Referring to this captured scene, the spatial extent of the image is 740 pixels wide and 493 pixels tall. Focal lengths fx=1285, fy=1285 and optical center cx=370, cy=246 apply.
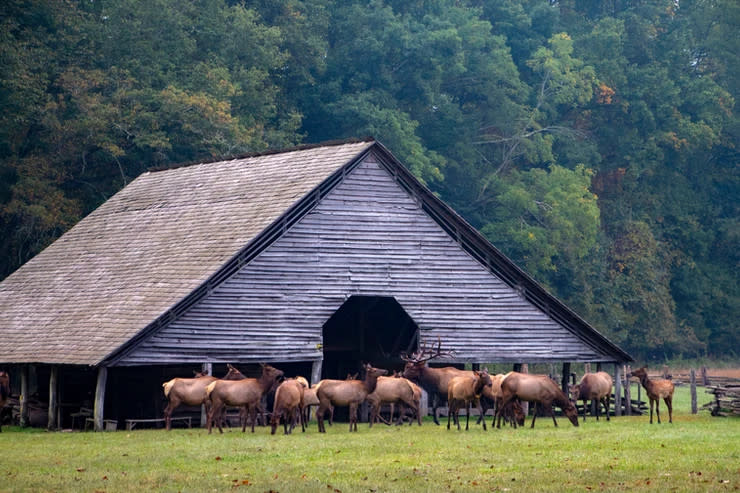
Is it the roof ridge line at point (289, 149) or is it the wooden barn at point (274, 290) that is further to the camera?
the roof ridge line at point (289, 149)

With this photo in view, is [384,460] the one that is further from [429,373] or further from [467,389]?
[429,373]

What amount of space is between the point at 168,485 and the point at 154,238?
67.9 ft

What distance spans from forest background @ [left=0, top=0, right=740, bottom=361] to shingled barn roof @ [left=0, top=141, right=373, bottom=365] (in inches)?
488

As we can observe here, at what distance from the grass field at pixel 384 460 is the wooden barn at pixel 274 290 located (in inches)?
157

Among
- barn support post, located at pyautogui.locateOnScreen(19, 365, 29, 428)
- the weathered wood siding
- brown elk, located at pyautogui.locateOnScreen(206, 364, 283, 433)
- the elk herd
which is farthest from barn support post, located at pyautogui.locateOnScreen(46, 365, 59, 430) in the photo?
brown elk, located at pyautogui.locateOnScreen(206, 364, 283, 433)

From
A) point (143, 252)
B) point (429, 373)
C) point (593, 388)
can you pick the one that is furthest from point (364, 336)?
point (593, 388)

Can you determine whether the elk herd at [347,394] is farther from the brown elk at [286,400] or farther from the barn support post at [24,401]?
the barn support post at [24,401]

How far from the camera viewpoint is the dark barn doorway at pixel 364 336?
40719 mm

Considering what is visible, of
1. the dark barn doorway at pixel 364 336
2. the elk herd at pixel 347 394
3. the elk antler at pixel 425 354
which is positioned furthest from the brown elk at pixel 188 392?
the dark barn doorway at pixel 364 336

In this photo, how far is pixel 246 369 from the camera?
37.8 metres

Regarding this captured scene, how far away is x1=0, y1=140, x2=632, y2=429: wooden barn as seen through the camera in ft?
111

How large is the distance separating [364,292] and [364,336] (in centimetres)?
525

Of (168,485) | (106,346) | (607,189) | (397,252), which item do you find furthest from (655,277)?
(168,485)

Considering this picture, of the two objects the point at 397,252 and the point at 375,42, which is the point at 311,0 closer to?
the point at 375,42
